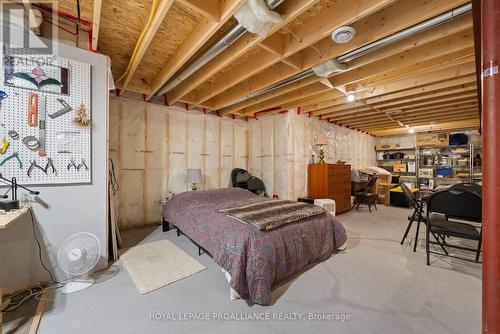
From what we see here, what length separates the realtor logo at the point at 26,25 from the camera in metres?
1.79

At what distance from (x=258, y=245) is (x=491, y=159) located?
1606mm

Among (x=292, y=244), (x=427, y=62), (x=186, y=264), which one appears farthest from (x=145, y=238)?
(x=427, y=62)

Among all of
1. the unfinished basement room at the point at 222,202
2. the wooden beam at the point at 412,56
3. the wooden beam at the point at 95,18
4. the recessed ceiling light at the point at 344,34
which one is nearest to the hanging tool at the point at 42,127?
the unfinished basement room at the point at 222,202

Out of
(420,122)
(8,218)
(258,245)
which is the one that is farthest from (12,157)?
(420,122)

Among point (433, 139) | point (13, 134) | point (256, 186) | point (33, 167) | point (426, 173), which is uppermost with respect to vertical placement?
point (433, 139)

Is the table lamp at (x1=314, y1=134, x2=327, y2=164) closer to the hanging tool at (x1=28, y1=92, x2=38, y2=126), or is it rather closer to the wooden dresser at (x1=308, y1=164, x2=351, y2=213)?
the wooden dresser at (x1=308, y1=164, x2=351, y2=213)

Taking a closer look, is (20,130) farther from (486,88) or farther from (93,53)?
(486,88)

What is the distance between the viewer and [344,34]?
6.37 feet

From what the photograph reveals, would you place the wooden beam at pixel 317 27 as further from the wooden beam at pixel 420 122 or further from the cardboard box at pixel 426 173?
the cardboard box at pixel 426 173

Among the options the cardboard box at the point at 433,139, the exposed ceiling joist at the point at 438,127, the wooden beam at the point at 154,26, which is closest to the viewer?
the wooden beam at the point at 154,26

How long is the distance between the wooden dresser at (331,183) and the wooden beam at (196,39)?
11.8 feet

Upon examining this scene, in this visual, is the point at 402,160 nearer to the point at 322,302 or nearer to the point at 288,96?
the point at 288,96

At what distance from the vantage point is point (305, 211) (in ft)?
8.21

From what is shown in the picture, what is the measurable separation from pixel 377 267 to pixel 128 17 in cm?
387
